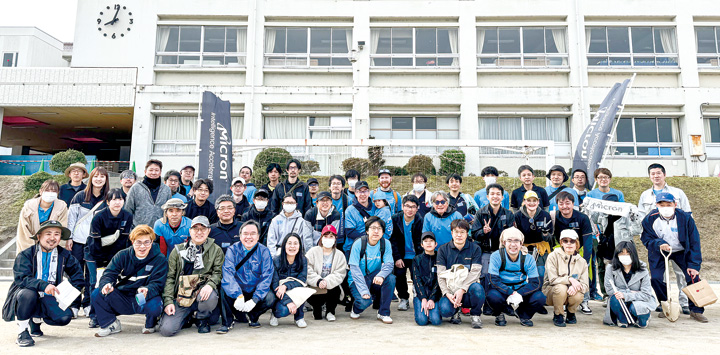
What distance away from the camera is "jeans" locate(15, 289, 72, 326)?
4242 millimetres

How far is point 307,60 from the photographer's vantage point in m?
17.8

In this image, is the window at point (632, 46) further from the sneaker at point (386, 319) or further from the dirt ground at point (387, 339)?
the sneaker at point (386, 319)

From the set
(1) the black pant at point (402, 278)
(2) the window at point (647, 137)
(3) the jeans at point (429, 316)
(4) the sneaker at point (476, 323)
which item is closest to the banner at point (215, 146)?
(1) the black pant at point (402, 278)

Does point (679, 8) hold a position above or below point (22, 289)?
above

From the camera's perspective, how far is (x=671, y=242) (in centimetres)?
569

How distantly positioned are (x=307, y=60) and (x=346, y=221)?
1317cm

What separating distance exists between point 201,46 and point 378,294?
15647 mm

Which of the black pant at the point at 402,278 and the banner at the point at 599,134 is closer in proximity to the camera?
the black pant at the point at 402,278

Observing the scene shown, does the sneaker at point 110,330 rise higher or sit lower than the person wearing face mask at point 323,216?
lower

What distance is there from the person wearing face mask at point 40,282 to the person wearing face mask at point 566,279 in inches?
214

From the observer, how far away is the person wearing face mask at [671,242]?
18.4 ft

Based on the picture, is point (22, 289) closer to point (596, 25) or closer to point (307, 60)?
point (307, 60)

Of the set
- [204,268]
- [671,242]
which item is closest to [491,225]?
[671,242]

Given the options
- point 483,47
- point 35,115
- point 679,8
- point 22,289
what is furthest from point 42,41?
point 679,8
